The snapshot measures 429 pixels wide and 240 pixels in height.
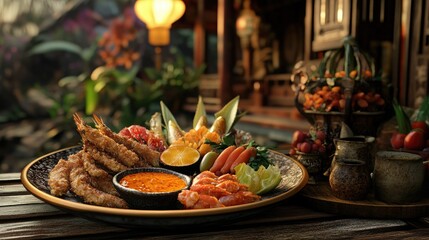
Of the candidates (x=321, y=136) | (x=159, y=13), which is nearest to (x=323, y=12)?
(x=159, y=13)

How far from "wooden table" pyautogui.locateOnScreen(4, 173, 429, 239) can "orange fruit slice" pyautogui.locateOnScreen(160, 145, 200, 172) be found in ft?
1.97

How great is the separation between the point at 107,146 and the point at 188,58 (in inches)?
699

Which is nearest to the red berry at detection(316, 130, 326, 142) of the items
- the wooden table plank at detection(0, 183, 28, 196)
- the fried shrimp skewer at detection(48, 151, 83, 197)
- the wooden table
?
the wooden table

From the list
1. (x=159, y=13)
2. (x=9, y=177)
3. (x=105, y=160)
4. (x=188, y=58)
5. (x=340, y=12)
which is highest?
(x=159, y=13)

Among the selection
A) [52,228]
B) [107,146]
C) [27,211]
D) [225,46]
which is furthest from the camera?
[225,46]

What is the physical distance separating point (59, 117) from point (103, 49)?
7.75 metres

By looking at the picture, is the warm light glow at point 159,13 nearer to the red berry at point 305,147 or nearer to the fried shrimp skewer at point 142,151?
the fried shrimp skewer at point 142,151

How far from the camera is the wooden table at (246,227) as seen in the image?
1584 millimetres

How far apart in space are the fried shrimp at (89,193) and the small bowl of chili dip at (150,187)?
0.14 ft

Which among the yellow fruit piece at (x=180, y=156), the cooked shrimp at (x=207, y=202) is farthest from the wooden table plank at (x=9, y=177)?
the cooked shrimp at (x=207, y=202)

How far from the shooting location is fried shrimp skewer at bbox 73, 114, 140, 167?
6.93 ft

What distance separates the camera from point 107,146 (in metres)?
2.13

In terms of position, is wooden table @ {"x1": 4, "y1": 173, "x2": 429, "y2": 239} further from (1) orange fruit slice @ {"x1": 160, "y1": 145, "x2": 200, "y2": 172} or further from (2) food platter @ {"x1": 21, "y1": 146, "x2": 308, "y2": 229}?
(1) orange fruit slice @ {"x1": 160, "y1": 145, "x2": 200, "y2": 172}

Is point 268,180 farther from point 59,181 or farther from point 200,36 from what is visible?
point 200,36
